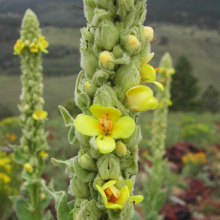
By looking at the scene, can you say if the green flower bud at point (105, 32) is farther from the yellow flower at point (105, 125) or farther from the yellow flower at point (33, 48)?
the yellow flower at point (33, 48)

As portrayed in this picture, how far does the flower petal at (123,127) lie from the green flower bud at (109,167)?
122mm

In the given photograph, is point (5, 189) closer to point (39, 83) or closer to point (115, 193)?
point (39, 83)

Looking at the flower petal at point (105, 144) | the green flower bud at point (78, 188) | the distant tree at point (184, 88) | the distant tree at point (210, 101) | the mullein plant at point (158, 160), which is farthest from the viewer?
the distant tree at point (184, 88)

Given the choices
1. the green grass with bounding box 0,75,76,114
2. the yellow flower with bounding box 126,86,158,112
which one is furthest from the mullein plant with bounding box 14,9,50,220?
the green grass with bounding box 0,75,76,114

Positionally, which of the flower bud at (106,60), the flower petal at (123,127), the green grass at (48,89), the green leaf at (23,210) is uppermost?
the flower bud at (106,60)

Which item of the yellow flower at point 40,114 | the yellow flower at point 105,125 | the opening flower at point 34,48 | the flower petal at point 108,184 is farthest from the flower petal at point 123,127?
the opening flower at point 34,48

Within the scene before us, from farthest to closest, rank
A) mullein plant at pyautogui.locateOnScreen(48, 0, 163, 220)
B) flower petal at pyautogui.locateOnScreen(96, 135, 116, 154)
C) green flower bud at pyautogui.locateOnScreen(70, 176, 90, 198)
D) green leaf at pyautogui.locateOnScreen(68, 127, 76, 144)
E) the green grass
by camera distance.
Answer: the green grass
green leaf at pyautogui.locateOnScreen(68, 127, 76, 144)
green flower bud at pyautogui.locateOnScreen(70, 176, 90, 198)
mullein plant at pyautogui.locateOnScreen(48, 0, 163, 220)
flower petal at pyautogui.locateOnScreen(96, 135, 116, 154)

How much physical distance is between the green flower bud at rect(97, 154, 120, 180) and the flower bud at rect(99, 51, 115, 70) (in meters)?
0.47

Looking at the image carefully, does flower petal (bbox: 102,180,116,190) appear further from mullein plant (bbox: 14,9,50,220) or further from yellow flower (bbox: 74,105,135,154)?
mullein plant (bbox: 14,9,50,220)

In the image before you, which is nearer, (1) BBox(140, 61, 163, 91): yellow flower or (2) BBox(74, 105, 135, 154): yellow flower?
(2) BBox(74, 105, 135, 154): yellow flower

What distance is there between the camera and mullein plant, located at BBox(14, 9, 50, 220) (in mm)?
3739

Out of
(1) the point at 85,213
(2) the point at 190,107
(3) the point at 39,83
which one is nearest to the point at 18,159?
(3) the point at 39,83

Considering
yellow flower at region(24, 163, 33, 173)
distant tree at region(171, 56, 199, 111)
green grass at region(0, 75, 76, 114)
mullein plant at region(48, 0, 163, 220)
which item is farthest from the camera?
distant tree at region(171, 56, 199, 111)

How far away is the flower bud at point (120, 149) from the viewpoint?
140 centimetres
